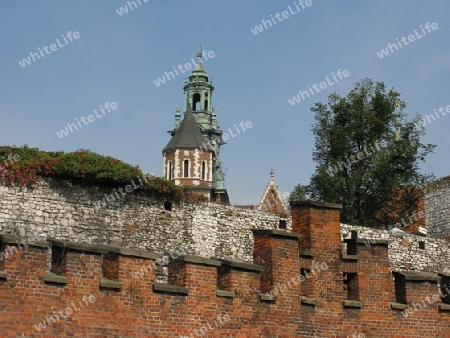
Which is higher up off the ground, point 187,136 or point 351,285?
point 187,136

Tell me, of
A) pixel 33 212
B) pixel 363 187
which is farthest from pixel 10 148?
pixel 363 187

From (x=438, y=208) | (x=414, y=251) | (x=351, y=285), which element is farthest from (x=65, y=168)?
(x=438, y=208)

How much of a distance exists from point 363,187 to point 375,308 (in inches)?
823

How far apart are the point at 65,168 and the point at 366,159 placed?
56.6ft

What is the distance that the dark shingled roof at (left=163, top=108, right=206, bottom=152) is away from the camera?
7888 cm

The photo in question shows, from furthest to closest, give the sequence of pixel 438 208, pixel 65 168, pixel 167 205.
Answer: pixel 438 208 → pixel 167 205 → pixel 65 168

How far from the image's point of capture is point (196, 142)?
7919 centimetres

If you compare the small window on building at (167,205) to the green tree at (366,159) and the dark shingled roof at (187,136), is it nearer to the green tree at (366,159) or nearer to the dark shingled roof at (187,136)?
the green tree at (366,159)

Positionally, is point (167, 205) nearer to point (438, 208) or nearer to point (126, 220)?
point (126, 220)

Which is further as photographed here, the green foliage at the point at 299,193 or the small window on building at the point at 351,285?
the green foliage at the point at 299,193

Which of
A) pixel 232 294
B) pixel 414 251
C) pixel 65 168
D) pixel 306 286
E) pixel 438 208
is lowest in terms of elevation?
pixel 232 294

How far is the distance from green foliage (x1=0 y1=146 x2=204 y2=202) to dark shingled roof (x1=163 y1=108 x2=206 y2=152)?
5696 centimetres

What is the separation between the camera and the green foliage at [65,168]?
774 inches

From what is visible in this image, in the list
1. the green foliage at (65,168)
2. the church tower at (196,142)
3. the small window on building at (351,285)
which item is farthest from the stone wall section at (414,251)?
the church tower at (196,142)
